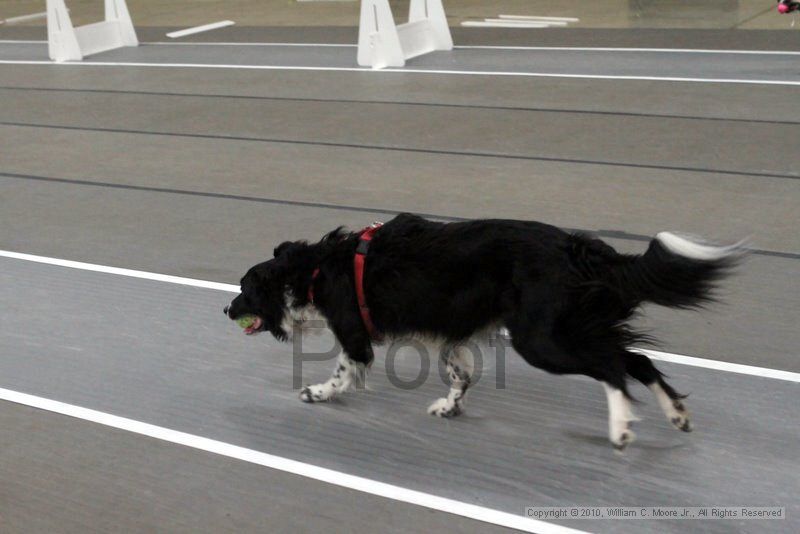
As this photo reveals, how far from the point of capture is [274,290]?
10.9 ft

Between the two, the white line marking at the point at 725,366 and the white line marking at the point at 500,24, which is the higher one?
the white line marking at the point at 500,24

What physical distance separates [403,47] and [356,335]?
7.01 m

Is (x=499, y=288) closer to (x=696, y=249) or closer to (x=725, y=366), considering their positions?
(x=696, y=249)

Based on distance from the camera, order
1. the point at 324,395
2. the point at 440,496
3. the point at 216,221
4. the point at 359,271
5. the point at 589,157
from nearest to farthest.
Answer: the point at 440,496
the point at 359,271
the point at 324,395
the point at 216,221
the point at 589,157

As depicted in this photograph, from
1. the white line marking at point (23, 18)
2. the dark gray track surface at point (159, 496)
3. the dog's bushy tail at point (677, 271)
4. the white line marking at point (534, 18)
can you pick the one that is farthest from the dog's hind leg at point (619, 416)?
the white line marking at point (23, 18)

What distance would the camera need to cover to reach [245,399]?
3.54 meters

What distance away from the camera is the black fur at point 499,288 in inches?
113

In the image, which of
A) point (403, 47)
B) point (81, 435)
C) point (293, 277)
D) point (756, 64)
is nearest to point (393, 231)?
point (293, 277)

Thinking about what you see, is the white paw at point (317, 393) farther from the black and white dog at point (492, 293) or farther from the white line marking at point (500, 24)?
the white line marking at point (500, 24)

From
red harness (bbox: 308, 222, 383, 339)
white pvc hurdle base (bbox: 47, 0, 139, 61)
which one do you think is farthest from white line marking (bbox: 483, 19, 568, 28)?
red harness (bbox: 308, 222, 383, 339)

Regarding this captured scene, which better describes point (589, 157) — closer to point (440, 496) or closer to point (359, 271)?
point (359, 271)

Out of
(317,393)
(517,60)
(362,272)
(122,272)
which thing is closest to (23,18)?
(517,60)

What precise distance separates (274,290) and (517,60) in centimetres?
657

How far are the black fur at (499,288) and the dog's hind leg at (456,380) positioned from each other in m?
0.15
